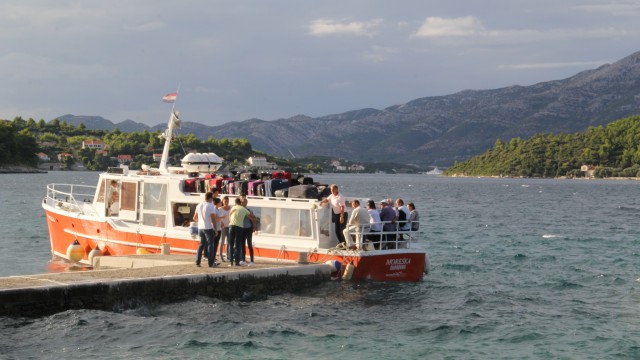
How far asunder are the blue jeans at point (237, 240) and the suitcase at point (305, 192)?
292 cm

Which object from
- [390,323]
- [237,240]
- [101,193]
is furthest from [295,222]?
[101,193]

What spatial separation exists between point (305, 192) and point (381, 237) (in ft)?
8.82

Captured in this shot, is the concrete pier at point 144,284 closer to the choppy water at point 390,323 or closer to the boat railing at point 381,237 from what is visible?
the choppy water at point 390,323

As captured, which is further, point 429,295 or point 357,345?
point 429,295

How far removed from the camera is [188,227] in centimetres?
2573

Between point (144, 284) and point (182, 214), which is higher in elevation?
point (182, 214)

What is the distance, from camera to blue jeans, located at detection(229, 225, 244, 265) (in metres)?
21.4

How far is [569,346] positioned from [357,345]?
4.66 meters

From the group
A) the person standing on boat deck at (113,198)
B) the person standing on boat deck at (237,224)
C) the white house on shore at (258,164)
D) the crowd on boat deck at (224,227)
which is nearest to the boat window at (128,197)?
the person standing on boat deck at (113,198)

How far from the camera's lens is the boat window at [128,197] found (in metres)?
27.2

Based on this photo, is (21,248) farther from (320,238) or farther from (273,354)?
(273,354)

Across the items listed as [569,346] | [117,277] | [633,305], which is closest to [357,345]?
[569,346]

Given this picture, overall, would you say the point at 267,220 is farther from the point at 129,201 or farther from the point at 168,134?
the point at 168,134

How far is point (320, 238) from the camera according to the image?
23.7 m
